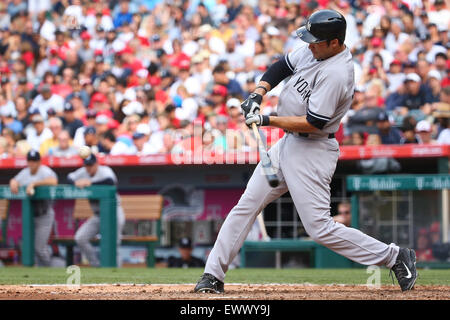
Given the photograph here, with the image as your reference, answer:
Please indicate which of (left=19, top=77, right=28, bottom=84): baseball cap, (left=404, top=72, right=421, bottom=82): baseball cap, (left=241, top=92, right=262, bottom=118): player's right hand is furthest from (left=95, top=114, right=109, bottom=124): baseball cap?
(left=241, top=92, right=262, bottom=118): player's right hand

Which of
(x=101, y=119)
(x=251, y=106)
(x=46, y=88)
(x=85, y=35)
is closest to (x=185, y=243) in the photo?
(x=101, y=119)

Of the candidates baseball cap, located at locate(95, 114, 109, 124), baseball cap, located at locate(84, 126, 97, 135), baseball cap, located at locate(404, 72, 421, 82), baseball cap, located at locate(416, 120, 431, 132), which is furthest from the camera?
baseball cap, located at locate(95, 114, 109, 124)

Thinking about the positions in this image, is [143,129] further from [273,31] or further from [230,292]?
[230,292]

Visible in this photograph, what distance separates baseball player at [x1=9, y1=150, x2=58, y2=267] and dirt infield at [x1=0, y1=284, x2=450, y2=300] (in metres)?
3.63

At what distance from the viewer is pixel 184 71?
13328mm

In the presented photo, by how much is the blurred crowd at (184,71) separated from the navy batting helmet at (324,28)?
189 inches

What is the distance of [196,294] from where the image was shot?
16.5ft

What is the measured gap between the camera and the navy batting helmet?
496 cm

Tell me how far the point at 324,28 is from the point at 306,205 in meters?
1.06

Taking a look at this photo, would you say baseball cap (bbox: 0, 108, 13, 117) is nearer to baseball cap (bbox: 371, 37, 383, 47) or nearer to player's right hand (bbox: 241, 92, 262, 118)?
baseball cap (bbox: 371, 37, 383, 47)

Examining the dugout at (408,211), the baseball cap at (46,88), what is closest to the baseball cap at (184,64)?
the baseball cap at (46,88)

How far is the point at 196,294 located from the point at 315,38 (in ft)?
5.52

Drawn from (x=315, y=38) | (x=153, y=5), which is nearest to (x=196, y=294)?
(x=315, y=38)

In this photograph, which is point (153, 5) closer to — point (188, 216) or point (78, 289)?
point (188, 216)
